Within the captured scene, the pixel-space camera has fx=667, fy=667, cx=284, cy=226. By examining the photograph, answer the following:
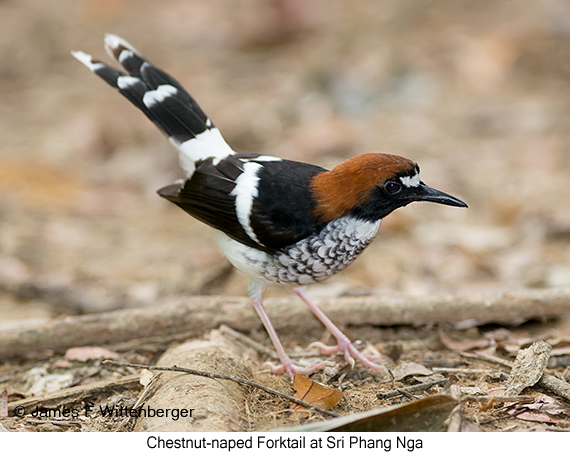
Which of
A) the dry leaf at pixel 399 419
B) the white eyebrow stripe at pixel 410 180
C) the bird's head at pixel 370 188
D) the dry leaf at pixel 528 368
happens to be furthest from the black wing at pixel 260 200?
the dry leaf at pixel 528 368

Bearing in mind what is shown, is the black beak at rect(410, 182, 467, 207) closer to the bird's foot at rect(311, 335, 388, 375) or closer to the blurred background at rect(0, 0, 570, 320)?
the bird's foot at rect(311, 335, 388, 375)

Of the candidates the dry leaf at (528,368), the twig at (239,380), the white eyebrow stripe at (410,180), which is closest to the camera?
the twig at (239,380)

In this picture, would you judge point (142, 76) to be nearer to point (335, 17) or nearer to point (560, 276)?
point (560, 276)

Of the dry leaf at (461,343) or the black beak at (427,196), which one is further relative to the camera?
the dry leaf at (461,343)

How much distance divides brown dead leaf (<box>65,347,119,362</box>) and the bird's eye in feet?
6.13

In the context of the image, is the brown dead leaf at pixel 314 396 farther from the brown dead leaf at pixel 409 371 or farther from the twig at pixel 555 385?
the twig at pixel 555 385

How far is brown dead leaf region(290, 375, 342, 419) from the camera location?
10.4 feet

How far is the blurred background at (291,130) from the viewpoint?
530 cm

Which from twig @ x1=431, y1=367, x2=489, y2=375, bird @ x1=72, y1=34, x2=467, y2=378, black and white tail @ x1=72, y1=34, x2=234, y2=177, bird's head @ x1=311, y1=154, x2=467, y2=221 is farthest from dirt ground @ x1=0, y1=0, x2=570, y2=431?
black and white tail @ x1=72, y1=34, x2=234, y2=177

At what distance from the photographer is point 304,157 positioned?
718cm

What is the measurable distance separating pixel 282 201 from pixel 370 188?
0.48 m

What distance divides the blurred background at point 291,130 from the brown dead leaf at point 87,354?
565 mm

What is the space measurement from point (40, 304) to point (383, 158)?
281 cm

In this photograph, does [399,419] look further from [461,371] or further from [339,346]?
[339,346]
